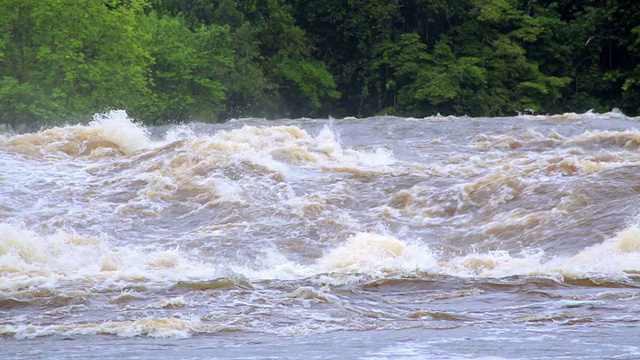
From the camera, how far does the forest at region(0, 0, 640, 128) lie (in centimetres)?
3061

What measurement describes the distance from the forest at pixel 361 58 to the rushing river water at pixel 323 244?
11747mm

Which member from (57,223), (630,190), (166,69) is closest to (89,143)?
(57,223)

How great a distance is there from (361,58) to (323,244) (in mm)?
25789

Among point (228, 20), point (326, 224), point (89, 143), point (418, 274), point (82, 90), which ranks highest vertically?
point (228, 20)

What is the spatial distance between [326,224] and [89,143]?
6.39 metres

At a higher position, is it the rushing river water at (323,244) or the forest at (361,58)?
the forest at (361,58)

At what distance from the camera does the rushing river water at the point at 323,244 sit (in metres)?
7.13

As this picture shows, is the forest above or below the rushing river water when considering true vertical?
above

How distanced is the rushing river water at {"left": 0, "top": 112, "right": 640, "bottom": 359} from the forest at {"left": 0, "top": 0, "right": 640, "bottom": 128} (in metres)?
11.7

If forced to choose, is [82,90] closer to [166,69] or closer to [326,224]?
[166,69]

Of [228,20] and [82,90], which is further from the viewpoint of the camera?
[228,20]

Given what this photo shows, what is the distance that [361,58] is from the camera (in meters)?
37.0

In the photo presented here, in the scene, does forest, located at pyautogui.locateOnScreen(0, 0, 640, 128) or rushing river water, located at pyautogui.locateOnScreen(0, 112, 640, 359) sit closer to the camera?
Answer: rushing river water, located at pyautogui.locateOnScreen(0, 112, 640, 359)

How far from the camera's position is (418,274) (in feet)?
31.6
